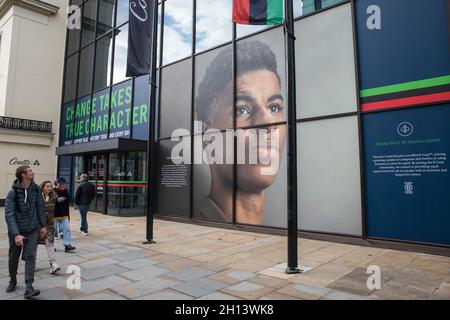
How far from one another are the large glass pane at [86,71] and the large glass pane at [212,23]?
28.4ft

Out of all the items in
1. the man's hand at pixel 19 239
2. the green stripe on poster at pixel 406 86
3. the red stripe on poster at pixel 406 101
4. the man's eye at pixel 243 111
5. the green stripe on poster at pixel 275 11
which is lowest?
the man's hand at pixel 19 239

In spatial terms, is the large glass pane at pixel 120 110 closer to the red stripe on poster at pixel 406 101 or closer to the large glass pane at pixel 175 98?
the large glass pane at pixel 175 98

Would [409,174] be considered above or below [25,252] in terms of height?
above

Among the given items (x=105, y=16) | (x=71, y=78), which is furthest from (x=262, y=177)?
(x=71, y=78)

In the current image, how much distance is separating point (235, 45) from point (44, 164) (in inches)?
624

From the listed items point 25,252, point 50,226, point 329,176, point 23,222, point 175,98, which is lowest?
point 25,252

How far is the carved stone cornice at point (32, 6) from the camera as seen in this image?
20.7 meters

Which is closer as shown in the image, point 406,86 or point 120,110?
point 406,86

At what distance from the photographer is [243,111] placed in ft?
36.0

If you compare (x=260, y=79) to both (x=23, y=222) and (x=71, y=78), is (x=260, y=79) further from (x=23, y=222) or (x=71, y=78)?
(x=71, y=78)

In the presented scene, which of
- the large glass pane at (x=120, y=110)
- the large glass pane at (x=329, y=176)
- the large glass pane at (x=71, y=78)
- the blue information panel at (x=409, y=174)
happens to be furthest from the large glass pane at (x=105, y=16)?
the blue information panel at (x=409, y=174)

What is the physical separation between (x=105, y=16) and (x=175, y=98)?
8.50 m

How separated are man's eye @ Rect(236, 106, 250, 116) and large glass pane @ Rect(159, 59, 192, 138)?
2.50 metres

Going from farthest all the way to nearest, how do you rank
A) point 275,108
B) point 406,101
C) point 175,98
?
point 175,98 < point 275,108 < point 406,101
